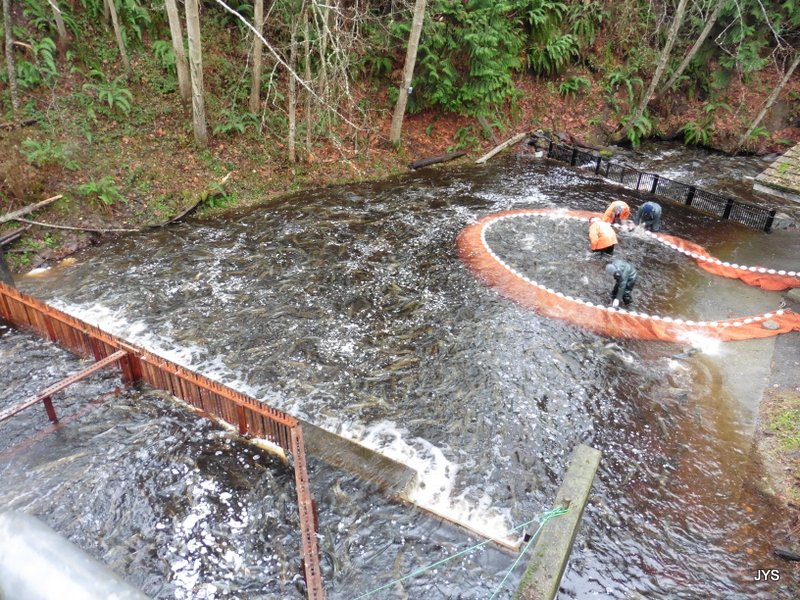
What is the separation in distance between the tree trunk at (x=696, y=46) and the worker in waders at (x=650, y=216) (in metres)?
11.3

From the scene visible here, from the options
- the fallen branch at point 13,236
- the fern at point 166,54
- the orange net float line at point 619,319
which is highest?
the fern at point 166,54

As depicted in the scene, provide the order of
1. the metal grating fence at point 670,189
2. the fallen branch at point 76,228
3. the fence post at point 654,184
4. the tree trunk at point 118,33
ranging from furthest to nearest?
1. the fence post at point 654,184
2. the metal grating fence at point 670,189
3. the tree trunk at point 118,33
4. the fallen branch at point 76,228

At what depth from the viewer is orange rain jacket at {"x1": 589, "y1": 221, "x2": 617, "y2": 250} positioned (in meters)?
13.1

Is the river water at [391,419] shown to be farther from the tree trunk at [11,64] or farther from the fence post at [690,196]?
the tree trunk at [11,64]

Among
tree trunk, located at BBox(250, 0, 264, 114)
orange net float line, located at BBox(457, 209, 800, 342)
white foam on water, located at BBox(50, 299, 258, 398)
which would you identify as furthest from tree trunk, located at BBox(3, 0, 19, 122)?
orange net float line, located at BBox(457, 209, 800, 342)

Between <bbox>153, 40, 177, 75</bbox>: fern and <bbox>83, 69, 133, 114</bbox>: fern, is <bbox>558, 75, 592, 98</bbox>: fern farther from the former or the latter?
<bbox>83, 69, 133, 114</bbox>: fern

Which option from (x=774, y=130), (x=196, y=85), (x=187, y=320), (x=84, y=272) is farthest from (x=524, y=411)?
(x=774, y=130)

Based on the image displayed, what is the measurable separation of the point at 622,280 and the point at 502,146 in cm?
1193

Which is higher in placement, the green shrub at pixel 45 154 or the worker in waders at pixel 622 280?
the green shrub at pixel 45 154

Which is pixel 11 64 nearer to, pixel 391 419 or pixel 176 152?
pixel 176 152

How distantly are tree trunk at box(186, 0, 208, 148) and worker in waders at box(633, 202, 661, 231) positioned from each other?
535 inches

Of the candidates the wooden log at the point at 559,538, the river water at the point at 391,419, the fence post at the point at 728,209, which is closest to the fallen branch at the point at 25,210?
the river water at the point at 391,419

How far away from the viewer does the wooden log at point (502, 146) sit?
20.6m

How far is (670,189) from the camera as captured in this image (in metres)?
18.1
